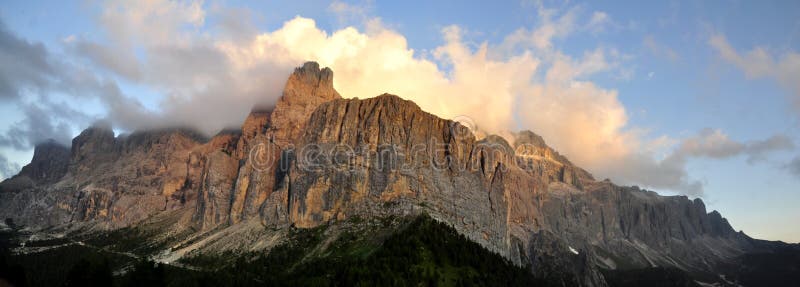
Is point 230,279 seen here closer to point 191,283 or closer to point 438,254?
point 191,283

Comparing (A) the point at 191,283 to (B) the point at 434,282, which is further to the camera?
(A) the point at 191,283

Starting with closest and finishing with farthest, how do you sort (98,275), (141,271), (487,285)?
(98,275), (141,271), (487,285)

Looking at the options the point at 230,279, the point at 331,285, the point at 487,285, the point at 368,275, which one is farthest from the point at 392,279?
the point at 230,279

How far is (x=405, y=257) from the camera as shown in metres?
181

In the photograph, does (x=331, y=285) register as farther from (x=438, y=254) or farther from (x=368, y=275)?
(x=438, y=254)

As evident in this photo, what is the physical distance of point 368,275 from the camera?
546ft

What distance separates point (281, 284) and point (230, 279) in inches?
1070

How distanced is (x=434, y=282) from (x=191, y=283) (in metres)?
82.9

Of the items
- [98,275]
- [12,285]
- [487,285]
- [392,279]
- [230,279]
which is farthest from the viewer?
[230,279]

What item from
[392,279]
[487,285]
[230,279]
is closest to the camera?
[392,279]

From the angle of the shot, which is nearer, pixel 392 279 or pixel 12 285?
pixel 12 285

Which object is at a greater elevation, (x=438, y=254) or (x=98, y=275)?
(x=438, y=254)

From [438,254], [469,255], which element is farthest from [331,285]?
[469,255]

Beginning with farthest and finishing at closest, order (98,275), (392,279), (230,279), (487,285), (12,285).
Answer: (230,279), (487,285), (392,279), (98,275), (12,285)
